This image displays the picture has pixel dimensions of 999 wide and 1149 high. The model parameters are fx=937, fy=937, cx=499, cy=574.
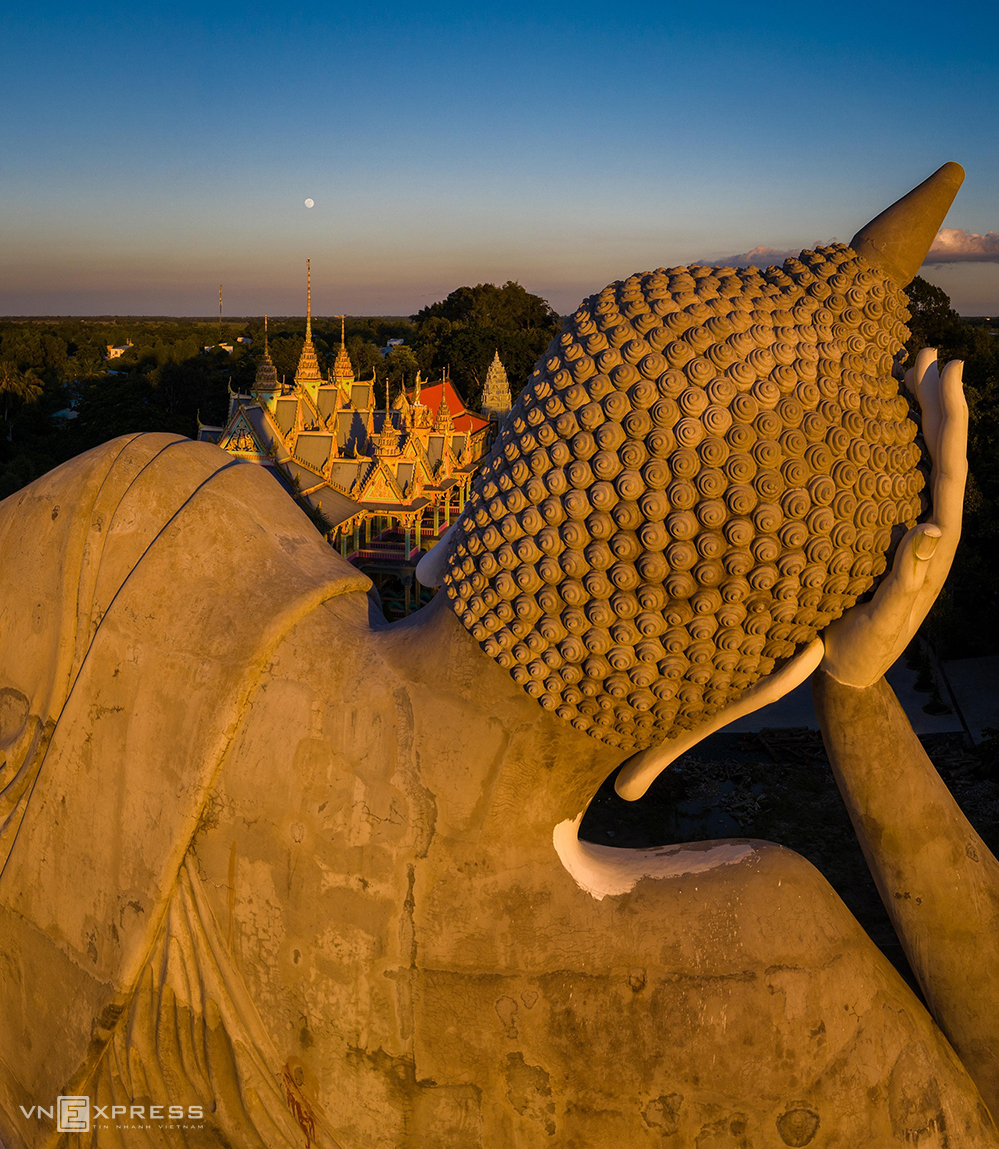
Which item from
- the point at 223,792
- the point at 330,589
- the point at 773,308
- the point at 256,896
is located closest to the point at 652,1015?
the point at 256,896

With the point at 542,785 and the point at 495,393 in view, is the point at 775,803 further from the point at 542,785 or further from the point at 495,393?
the point at 495,393

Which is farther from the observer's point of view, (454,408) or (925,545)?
(454,408)

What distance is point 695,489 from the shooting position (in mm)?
2383

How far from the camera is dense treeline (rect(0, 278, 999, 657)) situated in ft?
55.7

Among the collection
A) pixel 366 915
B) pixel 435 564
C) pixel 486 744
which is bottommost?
pixel 366 915

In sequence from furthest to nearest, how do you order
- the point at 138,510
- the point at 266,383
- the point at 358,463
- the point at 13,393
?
1. the point at 13,393
2. the point at 266,383
3. the point at 358,463
4. the point at 138,510

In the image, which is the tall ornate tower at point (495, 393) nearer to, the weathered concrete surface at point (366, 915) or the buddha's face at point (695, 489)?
the weathered concrete surface at point (366, 915)

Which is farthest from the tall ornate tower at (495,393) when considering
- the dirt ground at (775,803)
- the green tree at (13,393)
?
the dirt ground at (775,803)

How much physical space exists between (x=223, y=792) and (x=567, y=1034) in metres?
1.22

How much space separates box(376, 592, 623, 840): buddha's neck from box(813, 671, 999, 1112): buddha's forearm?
0.75 metres

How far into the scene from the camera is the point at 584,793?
2.86m

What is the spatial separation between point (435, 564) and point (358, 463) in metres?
19.3

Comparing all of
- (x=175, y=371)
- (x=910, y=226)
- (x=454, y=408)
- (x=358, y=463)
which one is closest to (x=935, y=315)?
(x=358, y=463)

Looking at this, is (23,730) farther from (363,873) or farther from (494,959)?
(494,959)
